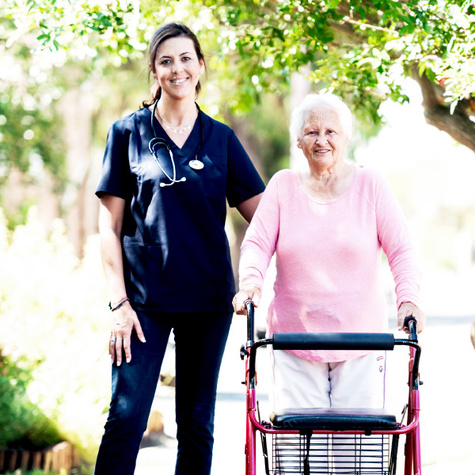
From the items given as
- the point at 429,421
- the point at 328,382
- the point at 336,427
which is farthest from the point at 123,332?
the point at 429,421

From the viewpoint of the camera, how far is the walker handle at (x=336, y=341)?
296cm

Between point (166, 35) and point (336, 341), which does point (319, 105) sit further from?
point (336, 341)

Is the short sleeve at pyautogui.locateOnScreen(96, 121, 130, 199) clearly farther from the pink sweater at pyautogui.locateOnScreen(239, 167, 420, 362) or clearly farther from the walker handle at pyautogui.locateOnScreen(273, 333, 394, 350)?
the walker handle at pyautogui.locateOnScreen(273, 333, 394, 350)

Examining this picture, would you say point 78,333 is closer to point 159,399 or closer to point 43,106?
point 159,399

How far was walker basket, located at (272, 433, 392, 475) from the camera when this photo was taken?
310 cm

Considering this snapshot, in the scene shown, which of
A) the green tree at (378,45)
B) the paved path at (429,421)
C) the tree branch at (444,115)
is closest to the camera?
the green tree at (378,45)

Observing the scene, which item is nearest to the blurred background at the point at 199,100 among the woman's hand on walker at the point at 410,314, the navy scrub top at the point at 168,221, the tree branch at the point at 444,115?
the tree branch at the point at 444,115

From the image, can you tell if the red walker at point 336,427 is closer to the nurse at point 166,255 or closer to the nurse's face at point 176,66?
the nurse at point 166,255

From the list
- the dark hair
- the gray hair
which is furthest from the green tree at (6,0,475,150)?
the dark hair

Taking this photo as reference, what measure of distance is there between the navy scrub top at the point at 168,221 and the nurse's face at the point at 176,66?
0.57 feet

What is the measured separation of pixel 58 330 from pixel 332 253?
375 centimetres

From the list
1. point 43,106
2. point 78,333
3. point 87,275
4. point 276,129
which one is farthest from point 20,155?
point 276,129

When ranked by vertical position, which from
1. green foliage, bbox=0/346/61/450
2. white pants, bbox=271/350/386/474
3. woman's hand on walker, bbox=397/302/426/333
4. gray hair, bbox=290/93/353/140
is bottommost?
green foliage, bbox=0/346/61/450

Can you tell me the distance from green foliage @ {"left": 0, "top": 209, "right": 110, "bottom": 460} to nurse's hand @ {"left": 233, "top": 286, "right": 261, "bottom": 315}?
9.23ft
